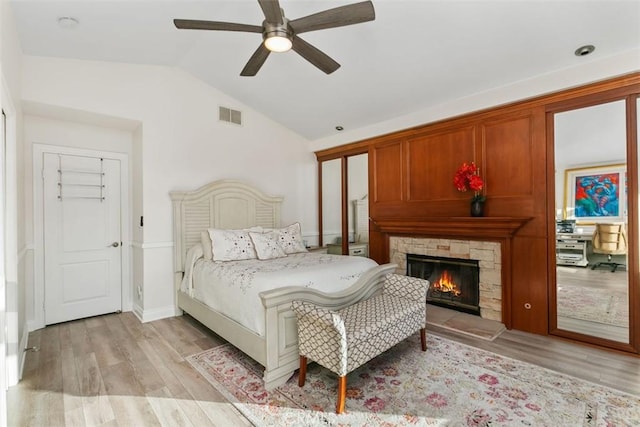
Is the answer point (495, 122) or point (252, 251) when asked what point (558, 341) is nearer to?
point (495, 122)

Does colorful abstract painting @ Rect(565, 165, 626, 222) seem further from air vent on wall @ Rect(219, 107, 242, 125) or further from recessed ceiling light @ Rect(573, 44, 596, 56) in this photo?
air vent on wall @ Rect(219, 107, 242, 125)

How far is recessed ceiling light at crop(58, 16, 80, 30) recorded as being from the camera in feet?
8.86

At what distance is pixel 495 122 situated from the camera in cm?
357

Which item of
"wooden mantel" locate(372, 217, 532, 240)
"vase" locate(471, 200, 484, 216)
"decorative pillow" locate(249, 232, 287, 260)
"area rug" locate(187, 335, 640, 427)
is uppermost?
"vase" locate(471, 200, 484, 216)

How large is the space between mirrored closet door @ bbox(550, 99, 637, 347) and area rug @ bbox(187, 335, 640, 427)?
99 cm

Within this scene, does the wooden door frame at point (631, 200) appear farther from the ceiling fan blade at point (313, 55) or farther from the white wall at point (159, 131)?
the white wall at point (159, 131)

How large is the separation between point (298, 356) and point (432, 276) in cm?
248

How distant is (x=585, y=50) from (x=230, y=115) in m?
4.13

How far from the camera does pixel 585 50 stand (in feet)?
9.01

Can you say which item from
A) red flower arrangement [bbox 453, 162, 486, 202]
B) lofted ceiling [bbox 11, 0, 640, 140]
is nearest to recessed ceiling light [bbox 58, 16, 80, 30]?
lofted ceiling [bbox 11, 0, 640, 140]

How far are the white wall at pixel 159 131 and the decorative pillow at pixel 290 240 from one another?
1.10 meters

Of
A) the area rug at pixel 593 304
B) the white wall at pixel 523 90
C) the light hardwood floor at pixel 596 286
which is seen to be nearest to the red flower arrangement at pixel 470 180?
the white wall at pixel 523 90

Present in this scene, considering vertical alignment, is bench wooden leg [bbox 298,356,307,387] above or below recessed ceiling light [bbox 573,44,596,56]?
below

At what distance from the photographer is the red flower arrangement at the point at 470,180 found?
11.8 feet
